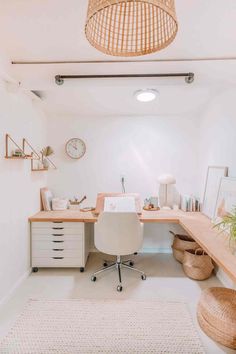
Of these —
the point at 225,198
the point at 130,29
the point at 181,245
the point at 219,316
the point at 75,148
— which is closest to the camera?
the point at 130,29

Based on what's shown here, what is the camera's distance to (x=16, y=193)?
251 centimetres

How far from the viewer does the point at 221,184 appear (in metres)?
2.56

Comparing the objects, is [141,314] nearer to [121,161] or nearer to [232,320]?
[232,320]

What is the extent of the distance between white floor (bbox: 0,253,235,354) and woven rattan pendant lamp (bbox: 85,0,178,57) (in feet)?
7.37

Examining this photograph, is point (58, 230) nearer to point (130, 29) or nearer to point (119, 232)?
point (119, 232)

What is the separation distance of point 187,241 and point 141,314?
1.34 meters

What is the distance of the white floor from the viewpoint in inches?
91.5

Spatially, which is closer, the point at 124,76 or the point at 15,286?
the point at 124,76

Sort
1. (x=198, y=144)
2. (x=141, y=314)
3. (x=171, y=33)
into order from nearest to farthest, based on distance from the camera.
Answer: (x=171, y=33) < (x=141, y=314) < (x=198, y=144)

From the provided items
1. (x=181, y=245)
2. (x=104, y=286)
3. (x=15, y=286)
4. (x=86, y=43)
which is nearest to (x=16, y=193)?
(x=15, y=286)

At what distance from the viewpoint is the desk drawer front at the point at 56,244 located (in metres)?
2.90

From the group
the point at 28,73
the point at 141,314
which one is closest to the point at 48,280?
the point at 141,314

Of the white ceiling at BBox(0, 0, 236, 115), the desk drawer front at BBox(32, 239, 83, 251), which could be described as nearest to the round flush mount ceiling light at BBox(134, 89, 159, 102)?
the white ceiling at BBox(0, 0, 236, 115)

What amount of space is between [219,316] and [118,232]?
3.90 ft
